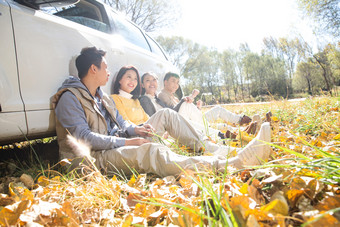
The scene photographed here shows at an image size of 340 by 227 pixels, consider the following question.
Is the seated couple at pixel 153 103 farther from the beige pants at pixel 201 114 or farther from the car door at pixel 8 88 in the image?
the car door at pixel 8 88

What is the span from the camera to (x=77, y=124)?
5.67 feet

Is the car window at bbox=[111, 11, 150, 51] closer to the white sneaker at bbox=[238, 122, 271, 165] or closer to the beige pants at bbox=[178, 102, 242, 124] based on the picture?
the beige pants at bbox=[178, 102, 242, 124]

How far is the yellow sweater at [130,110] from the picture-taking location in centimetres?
274

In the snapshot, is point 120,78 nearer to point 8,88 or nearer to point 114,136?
point 114,136

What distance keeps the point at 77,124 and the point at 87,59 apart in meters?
0.70

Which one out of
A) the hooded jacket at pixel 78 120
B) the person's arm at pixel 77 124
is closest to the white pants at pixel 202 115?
the hooded jacket at pixel 78 120

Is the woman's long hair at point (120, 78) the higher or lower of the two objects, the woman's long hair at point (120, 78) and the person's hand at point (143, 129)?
the higher

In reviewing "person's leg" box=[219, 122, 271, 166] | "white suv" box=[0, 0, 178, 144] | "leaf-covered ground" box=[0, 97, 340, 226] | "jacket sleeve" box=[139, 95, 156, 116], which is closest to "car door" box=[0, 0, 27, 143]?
"white suv" box=[0, 0, 178, 144]

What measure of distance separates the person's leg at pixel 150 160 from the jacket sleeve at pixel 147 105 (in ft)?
5.39

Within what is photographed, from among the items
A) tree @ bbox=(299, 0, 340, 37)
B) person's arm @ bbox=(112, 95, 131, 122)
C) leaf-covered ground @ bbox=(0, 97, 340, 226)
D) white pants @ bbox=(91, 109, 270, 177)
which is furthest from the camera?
tree @ bbox=(299, 0, 340, 37)

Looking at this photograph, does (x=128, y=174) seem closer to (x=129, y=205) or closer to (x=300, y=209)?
(x=129, y=205)

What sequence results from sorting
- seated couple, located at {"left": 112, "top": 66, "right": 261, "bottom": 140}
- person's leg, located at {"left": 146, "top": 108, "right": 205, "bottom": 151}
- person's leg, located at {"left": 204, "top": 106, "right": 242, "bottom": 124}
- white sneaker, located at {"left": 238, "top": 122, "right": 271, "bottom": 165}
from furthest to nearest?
person's leg, located at {"left": 204, "top": 106, "right": 242, "bottom": 124}
seated couple, located at {"left": 112, "top": 66, "right": 261, "bottom": 140}
person's leg, located at {"left": 146, "top": 108, "right": 205, "bottom": 151}
white sneaker, located at {"left": 238, "top": 122, "right": 271, "bottom": 165}

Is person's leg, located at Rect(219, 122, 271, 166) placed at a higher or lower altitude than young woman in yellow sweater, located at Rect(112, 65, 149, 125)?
lower

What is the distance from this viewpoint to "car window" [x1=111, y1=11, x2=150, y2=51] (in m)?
3.12
